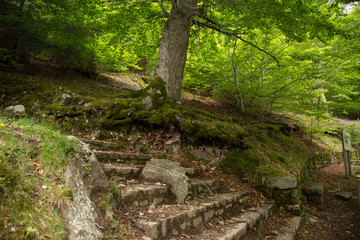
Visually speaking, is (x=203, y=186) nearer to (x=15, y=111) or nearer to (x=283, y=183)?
(x=283, y=183)

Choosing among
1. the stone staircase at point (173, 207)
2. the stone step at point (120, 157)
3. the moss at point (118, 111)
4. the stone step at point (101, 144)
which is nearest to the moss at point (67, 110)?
the moss at point (118, 111)

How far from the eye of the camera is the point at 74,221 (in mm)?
1736

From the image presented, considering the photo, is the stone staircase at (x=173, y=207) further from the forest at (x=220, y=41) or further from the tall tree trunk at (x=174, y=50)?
the forest at (x=220, y=41)

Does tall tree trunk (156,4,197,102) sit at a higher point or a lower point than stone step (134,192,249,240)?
higher

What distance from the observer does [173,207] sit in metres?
2.77

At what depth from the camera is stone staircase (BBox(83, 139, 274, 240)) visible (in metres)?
2.39

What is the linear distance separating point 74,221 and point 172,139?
3219mm

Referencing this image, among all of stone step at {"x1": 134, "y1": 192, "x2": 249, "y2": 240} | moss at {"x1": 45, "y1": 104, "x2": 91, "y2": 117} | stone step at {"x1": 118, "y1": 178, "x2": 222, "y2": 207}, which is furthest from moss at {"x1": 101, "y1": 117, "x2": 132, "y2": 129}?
stone step at {"x1": 134, "y1": 192, "x2": 249, "y2": 240}

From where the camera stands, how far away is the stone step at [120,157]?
3249 mm

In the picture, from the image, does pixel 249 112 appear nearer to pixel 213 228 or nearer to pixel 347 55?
pixel 347 55

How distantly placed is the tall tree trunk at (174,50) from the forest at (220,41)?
0.03m

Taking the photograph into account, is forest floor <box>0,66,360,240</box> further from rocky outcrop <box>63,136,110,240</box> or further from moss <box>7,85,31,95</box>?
moss <box>7,85,31,95</box>

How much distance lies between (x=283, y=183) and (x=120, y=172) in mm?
3777

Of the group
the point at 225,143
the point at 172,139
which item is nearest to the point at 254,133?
the point at 225,143
